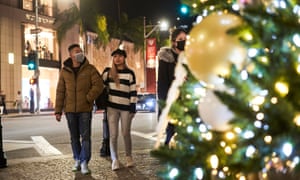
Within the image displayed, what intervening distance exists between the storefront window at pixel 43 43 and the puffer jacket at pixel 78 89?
3272cm

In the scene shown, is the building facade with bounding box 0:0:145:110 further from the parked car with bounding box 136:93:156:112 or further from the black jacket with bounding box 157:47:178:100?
the black jacket with bounding box 157:47:178:100

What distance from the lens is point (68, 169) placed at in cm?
759

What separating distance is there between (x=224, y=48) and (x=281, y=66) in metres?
0.42

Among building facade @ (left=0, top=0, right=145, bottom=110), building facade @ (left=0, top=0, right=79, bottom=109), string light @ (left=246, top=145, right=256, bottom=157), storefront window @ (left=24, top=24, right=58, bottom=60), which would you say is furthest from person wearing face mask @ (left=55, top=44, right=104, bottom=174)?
storefront window @ (left=24, top=24, right=58, bottom=60)

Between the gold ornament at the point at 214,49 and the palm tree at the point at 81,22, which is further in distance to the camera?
the palm tree at the point at 81,22

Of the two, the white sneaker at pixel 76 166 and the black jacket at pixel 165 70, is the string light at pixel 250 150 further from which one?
the white sneaker at pixel 76 166

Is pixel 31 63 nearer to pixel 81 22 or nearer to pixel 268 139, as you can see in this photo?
pixel 81 22

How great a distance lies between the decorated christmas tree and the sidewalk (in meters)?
3.58

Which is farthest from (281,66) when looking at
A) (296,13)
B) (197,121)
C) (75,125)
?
(75,125)

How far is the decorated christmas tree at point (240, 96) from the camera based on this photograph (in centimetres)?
258

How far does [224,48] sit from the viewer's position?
2891 millimetres

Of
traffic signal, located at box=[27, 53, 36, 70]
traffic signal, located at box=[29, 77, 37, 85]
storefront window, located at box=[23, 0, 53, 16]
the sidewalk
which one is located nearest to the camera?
the sidewalk

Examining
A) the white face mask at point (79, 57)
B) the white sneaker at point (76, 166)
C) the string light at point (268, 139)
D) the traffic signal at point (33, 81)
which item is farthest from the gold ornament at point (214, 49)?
the traffic signal at point (33, 81)

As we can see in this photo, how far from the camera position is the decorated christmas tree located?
2578mm
